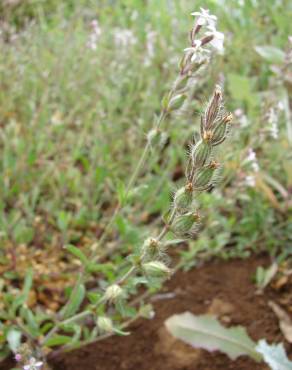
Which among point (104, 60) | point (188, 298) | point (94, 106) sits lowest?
point (188, 298)

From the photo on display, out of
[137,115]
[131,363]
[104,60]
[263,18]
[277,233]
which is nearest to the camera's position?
[131,363]

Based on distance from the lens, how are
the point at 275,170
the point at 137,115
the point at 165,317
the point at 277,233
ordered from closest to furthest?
the point at 165,317 < the point at 277,233 < the point at 275,170 < the point at 137,115

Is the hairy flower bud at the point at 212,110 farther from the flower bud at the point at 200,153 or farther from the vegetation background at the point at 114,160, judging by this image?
the vegetation background at the point at 114,160

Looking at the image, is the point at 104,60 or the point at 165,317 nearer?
the point at 165,317

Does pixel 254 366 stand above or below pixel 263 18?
below

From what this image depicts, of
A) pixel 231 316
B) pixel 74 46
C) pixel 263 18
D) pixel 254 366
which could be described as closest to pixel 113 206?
pixel 231 316

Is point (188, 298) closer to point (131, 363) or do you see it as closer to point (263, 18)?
point (131, 363)
